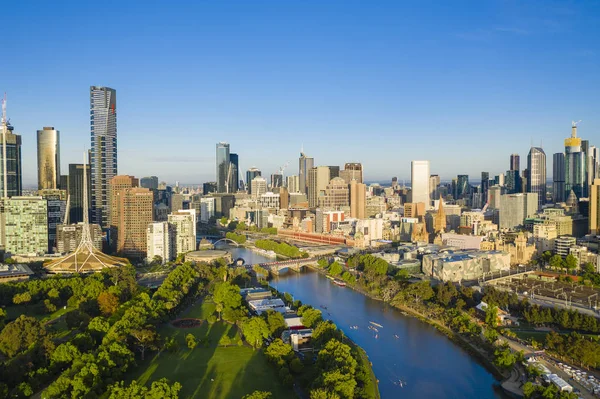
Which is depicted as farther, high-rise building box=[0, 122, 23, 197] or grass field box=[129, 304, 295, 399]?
high-rise building box=[0, 122, 23, 197]

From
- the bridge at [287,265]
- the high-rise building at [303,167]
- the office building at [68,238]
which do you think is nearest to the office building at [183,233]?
the office building at [68,238]

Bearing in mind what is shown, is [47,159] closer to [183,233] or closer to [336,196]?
[183,233]

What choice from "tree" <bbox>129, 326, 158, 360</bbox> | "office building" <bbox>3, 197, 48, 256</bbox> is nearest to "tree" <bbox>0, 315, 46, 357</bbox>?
"tree" <bbox>129, 326, 158, 360</bbox>

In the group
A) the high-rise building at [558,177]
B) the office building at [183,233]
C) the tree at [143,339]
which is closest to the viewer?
the tree at [143,339]

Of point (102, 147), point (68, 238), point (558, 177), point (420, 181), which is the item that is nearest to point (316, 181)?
point (420, 181)

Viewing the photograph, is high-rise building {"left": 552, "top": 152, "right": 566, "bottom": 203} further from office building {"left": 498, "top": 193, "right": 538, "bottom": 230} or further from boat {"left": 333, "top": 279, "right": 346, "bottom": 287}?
boat {"left": 333, "top": 279, "right": 346, "bottom": 287}

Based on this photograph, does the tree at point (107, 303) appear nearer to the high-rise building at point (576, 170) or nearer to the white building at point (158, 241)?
the white building at point (158, 241)
